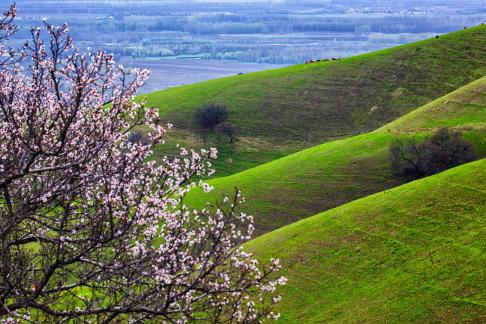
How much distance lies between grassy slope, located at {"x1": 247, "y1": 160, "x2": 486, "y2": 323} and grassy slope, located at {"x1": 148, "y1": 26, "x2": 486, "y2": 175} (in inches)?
1918

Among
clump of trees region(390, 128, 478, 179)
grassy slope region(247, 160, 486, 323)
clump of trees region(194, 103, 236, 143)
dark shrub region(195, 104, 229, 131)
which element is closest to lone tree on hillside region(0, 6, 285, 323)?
grassy slope region(247, 160, 486, 323)

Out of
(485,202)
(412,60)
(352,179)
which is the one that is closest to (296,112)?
(412,60)

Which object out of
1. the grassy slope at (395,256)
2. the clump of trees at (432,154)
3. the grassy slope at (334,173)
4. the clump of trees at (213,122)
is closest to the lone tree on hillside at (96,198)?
the grassy slope at (395,256)

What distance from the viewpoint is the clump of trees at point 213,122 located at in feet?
332

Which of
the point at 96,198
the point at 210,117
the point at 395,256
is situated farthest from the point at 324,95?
the point at 96,198

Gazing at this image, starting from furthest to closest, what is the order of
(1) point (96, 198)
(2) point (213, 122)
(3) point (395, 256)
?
(2) point (213, 122), (3) point (395, 256), (1) point (96, 198)

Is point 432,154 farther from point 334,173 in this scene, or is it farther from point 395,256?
point 395,256

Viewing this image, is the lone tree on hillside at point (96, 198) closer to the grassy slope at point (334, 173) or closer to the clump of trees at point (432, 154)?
the grassy slope at point (334, 173)

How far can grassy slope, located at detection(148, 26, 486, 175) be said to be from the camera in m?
99.6

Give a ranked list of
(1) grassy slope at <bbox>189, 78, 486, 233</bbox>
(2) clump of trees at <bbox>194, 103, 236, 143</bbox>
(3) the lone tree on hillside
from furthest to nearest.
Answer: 1. (2) clump of trees at <bbox>194, 103, 236, 143</bbox>
2. (1) grassy slope at <bbox>189, 78, 486, 233</bbox>
3. (3) the lone tree on hillside

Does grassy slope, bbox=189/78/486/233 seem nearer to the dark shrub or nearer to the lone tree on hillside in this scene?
the dark shrub

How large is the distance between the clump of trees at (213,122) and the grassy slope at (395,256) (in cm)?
5917

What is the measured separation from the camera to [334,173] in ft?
206

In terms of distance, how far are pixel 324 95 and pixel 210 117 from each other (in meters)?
21.4
